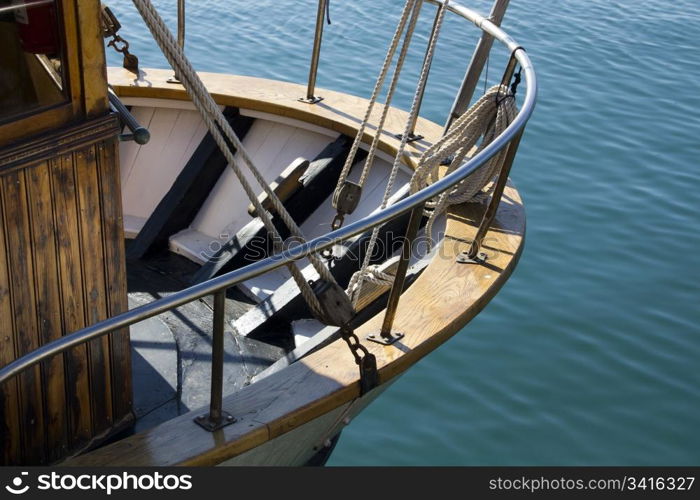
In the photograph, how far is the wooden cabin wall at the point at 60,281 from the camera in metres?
2.35

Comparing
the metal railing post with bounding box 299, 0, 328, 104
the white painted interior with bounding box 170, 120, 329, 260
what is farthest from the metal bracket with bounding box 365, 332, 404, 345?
the white painted interior with bounding box 170, 120, 329, 260

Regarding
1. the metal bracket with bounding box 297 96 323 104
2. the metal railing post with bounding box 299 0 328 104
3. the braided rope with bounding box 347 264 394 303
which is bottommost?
the braided rope with bounding box 347 264 394 303

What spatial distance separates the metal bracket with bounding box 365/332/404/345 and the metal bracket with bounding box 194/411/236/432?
24.8 inches

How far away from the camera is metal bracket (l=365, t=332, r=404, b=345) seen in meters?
2.90

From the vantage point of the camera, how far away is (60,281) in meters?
2.54

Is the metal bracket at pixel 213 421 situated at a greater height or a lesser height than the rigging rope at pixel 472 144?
lesser

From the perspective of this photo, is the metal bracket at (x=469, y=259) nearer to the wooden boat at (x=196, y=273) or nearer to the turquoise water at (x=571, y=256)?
the wooden boat at (x=196, y=273)

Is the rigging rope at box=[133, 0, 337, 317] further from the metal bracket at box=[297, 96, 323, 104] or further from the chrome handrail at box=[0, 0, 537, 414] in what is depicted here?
the metal bracket at box=[297, 96, 323, 104]

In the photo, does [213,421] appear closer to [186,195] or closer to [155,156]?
[186,195]

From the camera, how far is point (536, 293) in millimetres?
5805

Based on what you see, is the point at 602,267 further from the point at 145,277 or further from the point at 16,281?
the point at 16,281

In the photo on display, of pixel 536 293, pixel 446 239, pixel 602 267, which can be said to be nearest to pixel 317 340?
pixel 446 239

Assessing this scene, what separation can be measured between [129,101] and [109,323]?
111 inches

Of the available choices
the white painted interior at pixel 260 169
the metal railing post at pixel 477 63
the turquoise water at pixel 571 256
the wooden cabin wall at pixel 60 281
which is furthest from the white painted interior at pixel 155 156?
the wooden cabin wall at pixel 60 281
